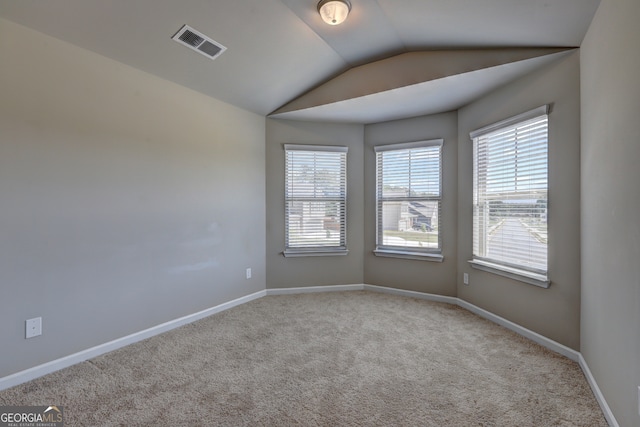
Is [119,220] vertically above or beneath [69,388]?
above

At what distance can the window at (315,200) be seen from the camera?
4305mm

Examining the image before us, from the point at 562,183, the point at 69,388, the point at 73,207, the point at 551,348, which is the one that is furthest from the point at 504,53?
the point at 69,388

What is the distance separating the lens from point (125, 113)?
2.72m

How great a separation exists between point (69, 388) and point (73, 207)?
4.12 feet

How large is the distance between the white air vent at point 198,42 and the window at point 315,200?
1614 mm

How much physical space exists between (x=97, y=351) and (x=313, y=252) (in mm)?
2538

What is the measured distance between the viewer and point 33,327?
2188mm

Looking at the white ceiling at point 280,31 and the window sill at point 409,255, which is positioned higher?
the white ceiling at point 280,31

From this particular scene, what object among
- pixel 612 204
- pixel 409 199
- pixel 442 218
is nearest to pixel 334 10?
pixel 612 204

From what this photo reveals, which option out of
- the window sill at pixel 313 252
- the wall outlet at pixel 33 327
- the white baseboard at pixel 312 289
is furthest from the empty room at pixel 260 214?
the window sill at pixel 313 252

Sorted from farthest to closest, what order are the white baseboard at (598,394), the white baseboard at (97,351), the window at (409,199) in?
1. the window at (409,199)
2. the white baseboard at (97,351)
3. the white baseboard at (598,394)

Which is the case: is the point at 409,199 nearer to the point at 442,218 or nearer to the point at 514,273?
the point at 442,218

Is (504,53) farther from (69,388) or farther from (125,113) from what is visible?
(69,388)

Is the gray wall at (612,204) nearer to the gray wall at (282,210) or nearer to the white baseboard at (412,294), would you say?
the white baseboard at (412,294)
